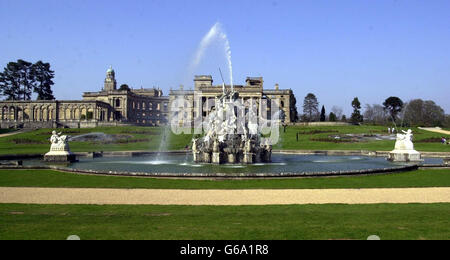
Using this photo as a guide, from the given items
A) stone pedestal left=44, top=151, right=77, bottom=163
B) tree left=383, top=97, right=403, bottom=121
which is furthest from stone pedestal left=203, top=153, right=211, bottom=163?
tree left=383, top=97, right=403, bottom=121

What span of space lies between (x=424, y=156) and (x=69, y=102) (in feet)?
347

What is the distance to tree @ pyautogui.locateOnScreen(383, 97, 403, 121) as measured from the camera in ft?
443

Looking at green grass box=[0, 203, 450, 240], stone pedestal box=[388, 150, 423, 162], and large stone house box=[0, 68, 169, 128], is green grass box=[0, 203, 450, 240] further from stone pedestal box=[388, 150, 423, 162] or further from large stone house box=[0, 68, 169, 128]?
large stone house box=[0, 68, 169, 128]

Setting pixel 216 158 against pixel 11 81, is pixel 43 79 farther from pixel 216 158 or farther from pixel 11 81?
pixel 216 158

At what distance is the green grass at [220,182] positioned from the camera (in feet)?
73.9

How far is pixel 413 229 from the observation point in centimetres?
1191

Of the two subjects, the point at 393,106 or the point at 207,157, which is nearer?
the point at 207,157

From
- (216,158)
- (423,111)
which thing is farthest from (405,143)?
(423,111)

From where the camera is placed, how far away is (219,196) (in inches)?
754

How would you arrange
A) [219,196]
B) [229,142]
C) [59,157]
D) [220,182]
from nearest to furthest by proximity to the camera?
[219,196] < [220,182] < [229,142] < [59,157]

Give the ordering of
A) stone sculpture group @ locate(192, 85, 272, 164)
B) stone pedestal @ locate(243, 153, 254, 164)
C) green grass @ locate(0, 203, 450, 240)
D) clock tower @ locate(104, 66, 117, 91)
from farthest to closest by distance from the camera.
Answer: clock tower @ locate(104, 66, 117, 91) < stone sculpture group @ locate(192, 85, 272, 164) < stone pedestal @ locate(243, 153, 254, 164) < green grass @ locate(0, 203, 450, 240)

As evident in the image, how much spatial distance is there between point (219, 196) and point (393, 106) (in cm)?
12961

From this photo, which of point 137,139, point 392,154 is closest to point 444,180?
point 392,154

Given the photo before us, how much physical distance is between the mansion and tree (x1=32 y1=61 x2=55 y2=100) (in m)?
8.35
